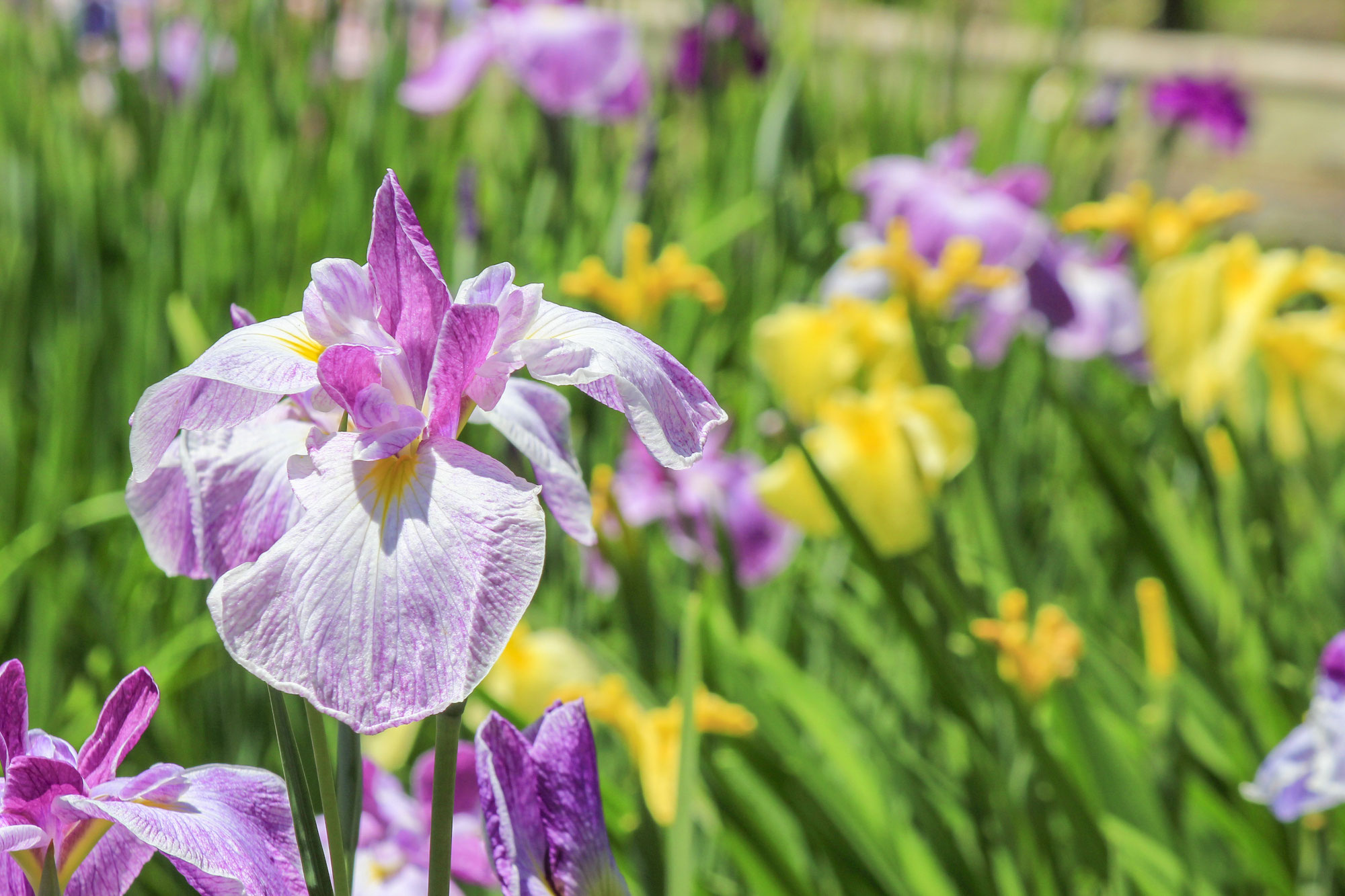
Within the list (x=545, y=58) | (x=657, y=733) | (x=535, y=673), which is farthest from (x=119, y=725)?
(x=545, y=58)

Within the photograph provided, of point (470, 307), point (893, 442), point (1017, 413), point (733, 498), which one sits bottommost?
point (1017, 413)

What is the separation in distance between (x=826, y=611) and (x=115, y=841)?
840 millimetres

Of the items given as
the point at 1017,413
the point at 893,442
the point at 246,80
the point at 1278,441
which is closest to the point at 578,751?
the point at 893,442

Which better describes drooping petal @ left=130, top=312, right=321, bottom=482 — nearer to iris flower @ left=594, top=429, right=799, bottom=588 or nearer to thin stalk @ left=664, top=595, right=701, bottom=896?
thin stalk @ left=664, top=595, right=701, bottom=896

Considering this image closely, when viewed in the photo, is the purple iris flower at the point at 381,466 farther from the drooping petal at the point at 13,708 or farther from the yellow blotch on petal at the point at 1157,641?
the yellow blotch on petal at the point at 1157,641

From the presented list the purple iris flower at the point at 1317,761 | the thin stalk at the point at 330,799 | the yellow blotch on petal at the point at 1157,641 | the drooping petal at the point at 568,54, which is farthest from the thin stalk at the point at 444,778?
the drooping petal at the point at 568,54

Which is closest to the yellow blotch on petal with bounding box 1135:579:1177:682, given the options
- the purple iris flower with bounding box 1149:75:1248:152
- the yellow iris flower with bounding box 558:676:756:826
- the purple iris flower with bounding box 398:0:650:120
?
the yellow iris flower with bounding box 558:676:756:826

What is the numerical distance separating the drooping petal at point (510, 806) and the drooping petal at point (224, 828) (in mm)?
54

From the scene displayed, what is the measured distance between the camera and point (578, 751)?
34 centimetres

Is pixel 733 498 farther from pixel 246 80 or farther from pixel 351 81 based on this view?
pixel 351 81

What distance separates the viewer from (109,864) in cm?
31

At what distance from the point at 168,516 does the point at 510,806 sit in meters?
0.13

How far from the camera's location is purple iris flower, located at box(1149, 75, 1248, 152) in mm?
2033

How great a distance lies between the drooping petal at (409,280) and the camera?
0.30 meters
